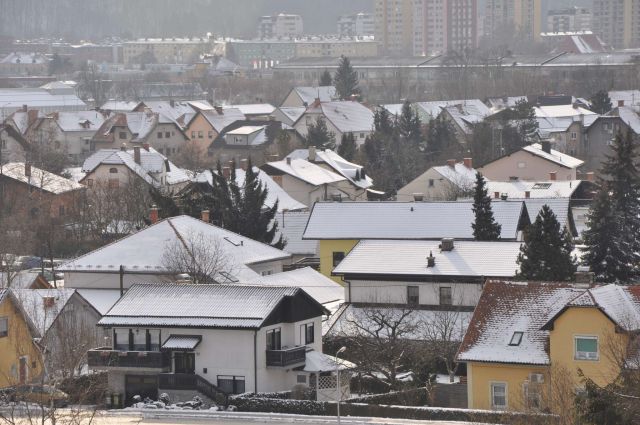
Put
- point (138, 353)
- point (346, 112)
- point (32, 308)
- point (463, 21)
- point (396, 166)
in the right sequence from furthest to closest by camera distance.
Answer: point (463, 21) < point (346, 112) < point (396, 166) < point (32, 308) < point (138, 353)

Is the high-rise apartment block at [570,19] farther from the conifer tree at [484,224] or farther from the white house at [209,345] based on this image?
the white house at [209,345]

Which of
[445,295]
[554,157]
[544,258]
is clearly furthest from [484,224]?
[554,157]

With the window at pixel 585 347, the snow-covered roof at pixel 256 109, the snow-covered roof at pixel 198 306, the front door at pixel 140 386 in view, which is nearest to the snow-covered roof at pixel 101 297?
the snow-covered roof at pixel 198 306

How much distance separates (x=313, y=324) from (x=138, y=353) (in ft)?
9.82

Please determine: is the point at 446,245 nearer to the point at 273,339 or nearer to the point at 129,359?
the point at 273,339

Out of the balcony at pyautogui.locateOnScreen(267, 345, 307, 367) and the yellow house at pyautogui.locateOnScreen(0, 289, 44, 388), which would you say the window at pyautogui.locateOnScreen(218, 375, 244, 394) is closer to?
the balcony at pyautogui.locateOnScreen(267, 345, 307, 367)

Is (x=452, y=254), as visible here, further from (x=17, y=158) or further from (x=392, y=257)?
(x=17, y=158)

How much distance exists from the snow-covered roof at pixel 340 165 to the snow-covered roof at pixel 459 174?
3.13m

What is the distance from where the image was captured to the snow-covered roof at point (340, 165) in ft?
175

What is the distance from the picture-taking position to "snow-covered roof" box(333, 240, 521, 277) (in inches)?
1195

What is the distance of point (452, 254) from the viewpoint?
31062 mm

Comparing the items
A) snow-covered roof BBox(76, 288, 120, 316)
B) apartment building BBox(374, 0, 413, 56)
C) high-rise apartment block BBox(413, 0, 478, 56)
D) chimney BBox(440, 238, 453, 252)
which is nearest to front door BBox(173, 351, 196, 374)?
snow-covered roof BBox(76, 288, 120, 316)

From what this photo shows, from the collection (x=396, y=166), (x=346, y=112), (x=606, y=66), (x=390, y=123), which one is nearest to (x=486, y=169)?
(x=396, y=166)

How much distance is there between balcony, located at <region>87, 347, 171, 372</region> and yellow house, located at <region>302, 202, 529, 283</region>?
9864 millimetres
